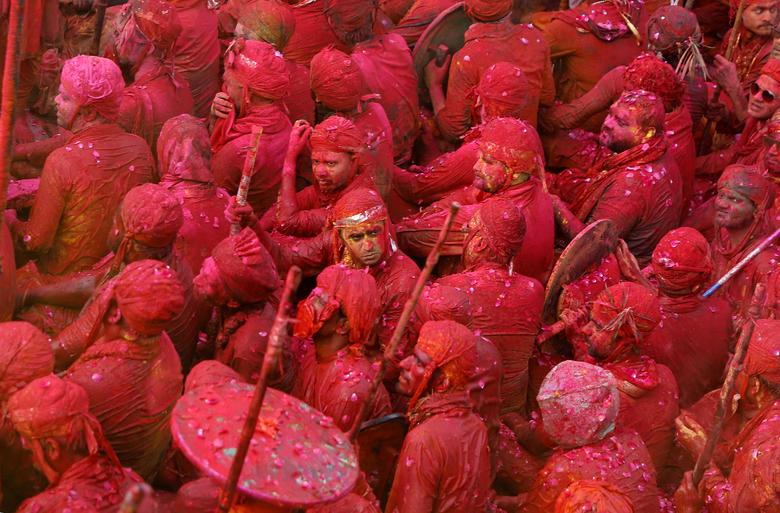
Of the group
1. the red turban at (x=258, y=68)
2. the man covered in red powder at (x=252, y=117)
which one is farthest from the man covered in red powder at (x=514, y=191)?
the red turban at (x=258, y=68)

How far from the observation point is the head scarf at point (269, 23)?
1168 cm

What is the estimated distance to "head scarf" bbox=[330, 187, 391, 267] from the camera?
995cm

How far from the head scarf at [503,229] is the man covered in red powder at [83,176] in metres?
2.13

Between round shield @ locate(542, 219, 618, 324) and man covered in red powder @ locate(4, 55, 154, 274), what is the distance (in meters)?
2.60

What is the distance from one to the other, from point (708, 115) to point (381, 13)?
263cm

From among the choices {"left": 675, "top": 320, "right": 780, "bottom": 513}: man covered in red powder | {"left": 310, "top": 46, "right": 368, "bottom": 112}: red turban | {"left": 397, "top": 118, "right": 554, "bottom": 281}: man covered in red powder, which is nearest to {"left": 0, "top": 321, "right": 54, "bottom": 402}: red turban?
{"left": 675, "top": 320, "right": 780, "bottom": 513}: man covered in red powder

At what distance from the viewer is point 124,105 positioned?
1133 centimetres

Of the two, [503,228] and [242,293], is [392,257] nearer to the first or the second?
[503,228]

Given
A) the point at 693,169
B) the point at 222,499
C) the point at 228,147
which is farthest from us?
the point at 693,169

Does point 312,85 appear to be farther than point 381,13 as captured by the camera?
No

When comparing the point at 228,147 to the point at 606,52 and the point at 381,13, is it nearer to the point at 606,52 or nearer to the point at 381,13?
the point at 381,13

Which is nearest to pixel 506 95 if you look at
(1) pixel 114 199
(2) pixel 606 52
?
(2) pixel 606 52

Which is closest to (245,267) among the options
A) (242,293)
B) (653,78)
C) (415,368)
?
(242,293)

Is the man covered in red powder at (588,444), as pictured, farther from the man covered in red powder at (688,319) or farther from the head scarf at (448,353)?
the man covered in red powder at (688,319)
